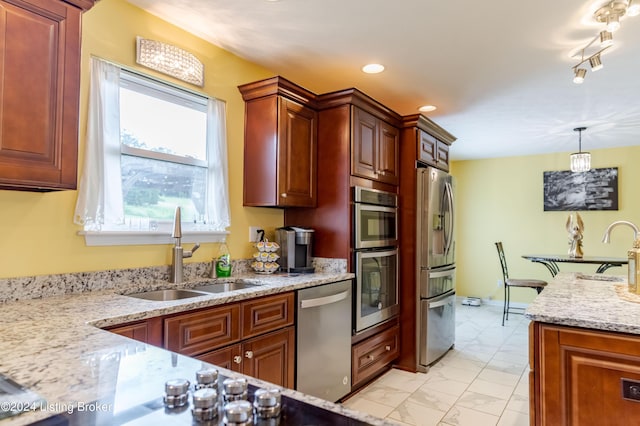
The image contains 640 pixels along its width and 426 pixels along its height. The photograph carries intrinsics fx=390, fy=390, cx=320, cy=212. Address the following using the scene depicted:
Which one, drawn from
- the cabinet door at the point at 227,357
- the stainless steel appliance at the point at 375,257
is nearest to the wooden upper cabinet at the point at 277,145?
the stainless steel appliance at the point at 375,257

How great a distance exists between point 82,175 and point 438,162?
309 centimetres

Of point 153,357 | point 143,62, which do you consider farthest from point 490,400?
point 143,62

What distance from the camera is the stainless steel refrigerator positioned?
11.2 feet

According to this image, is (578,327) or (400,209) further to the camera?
(400,209)

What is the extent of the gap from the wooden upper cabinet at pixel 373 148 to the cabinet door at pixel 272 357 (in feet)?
4.28

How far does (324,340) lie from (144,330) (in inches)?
50.0

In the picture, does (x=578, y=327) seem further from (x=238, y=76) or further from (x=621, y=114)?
(x=621, y=114)

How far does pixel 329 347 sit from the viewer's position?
256cm

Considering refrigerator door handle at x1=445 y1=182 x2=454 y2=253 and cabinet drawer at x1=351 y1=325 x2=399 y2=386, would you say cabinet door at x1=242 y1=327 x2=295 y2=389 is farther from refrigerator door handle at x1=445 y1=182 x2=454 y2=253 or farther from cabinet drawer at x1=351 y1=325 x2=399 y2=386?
refrigerator door handle at x1=445 y1=182 x2=454 y2=253

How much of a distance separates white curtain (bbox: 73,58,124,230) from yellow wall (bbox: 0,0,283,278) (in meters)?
0.04

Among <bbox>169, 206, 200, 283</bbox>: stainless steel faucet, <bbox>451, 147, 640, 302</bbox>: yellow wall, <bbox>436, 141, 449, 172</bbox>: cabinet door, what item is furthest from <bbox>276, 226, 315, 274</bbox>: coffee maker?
<bbox>451, 147, 640, 302</bbox>: yellow wall

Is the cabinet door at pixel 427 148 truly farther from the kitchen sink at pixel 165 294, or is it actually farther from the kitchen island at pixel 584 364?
the kitchen sink at pixel 165 294

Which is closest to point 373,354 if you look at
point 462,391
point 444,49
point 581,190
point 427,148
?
point 462,391

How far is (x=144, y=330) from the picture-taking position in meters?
1.53
